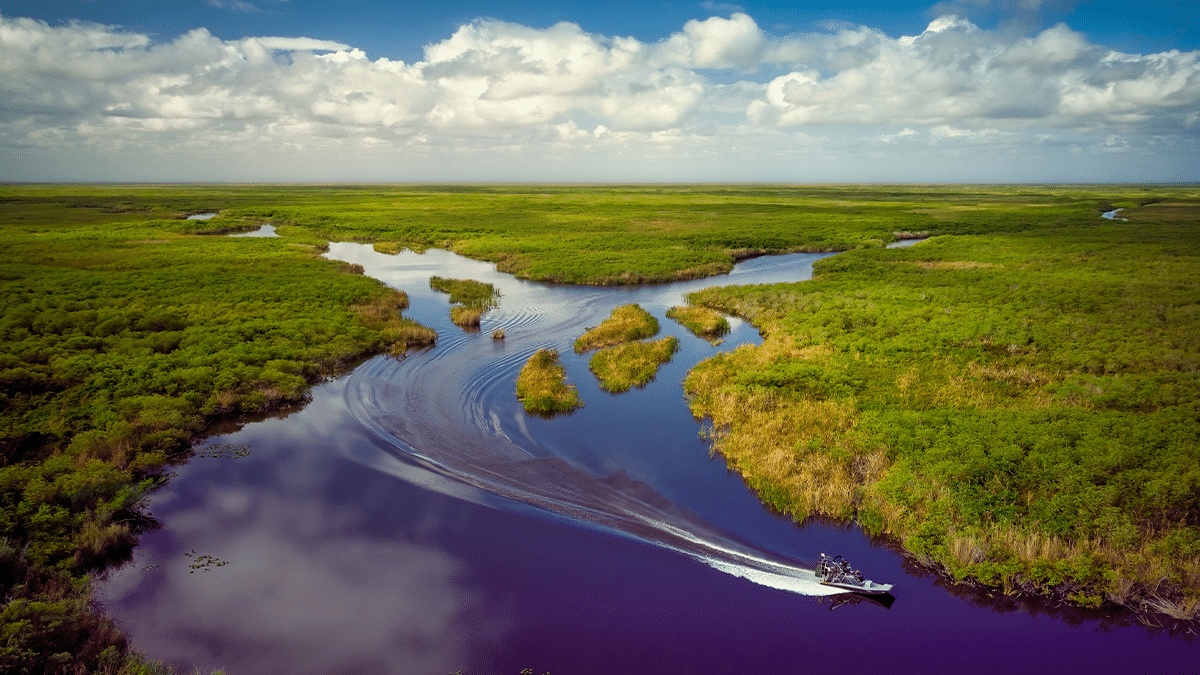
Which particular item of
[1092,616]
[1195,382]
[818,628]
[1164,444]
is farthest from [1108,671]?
[1195,382]

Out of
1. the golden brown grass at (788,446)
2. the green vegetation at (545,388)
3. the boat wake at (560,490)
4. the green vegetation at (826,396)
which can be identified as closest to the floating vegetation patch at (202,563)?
the green vegetation at (826,396)

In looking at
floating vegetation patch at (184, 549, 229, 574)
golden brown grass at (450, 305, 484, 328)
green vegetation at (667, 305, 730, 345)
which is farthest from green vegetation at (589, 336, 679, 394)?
floating vegetation patch at (184, 549, 229, 574)

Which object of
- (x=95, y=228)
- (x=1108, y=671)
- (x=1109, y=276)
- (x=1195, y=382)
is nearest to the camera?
(x=1108, y=671)

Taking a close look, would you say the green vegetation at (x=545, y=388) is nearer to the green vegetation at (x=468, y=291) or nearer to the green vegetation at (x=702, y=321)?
the green vegetation at (x=702, y=321)

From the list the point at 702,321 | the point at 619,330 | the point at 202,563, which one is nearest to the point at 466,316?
the point at 619,330

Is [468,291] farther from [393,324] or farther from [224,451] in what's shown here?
[224,451]

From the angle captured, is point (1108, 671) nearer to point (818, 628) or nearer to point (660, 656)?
point (818, 628)
